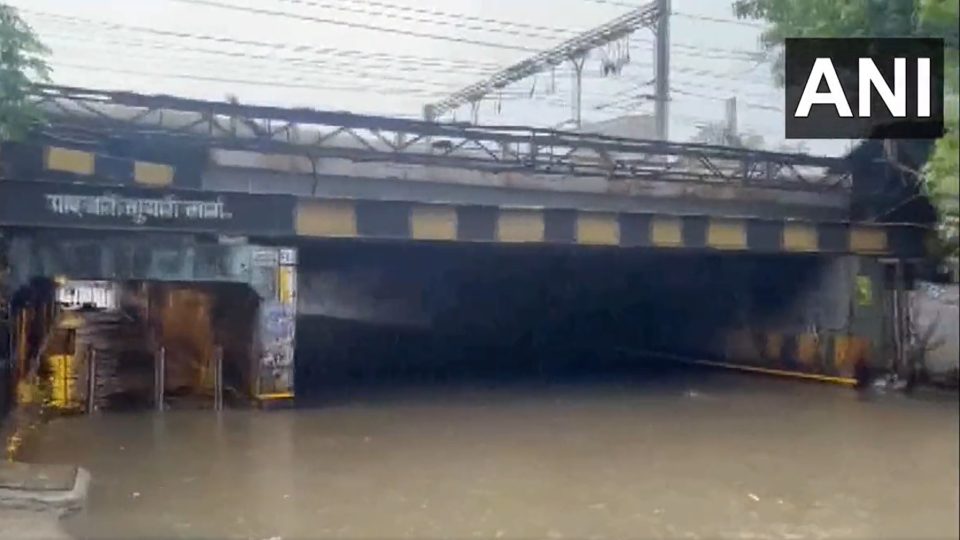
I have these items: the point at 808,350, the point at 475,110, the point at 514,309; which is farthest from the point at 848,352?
the point at 475,110

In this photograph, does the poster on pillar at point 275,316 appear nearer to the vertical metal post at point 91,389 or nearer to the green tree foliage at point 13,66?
the vertical metal post at point 91,389

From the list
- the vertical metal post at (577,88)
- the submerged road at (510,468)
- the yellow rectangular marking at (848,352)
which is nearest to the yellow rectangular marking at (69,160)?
the submerged road at (510,468)

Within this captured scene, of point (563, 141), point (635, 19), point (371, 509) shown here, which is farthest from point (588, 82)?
point (371, 509)

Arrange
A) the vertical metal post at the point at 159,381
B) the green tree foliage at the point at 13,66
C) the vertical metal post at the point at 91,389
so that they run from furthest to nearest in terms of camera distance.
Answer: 1. the vertical metal post at the point at 159,381
2. the vertical metal post at the point at 91,389
3. the green tree foliage at the point at 13,66

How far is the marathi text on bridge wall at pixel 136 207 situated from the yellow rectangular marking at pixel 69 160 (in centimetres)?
65

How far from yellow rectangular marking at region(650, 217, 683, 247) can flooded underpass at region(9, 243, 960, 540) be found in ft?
9.20

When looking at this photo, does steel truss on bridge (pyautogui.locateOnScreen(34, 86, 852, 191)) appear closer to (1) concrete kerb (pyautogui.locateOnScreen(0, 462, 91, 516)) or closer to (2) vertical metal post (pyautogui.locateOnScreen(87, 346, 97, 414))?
(2) vertical metal post (pyautogui.locateOnScreen(87, 346, 97, 414))

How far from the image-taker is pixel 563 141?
21.8 m

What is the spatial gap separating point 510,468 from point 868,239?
903 centimetres

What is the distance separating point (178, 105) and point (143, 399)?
4.87m

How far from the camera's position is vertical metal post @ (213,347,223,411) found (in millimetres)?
16812

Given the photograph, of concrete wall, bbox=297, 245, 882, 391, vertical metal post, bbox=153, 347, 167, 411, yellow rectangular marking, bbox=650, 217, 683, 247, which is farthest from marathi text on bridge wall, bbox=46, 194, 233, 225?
yellow rectangular marking, bbox=650, 217, 683, 247

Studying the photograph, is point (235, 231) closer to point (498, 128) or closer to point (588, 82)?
point (498, 128)

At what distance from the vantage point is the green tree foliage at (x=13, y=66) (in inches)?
418
